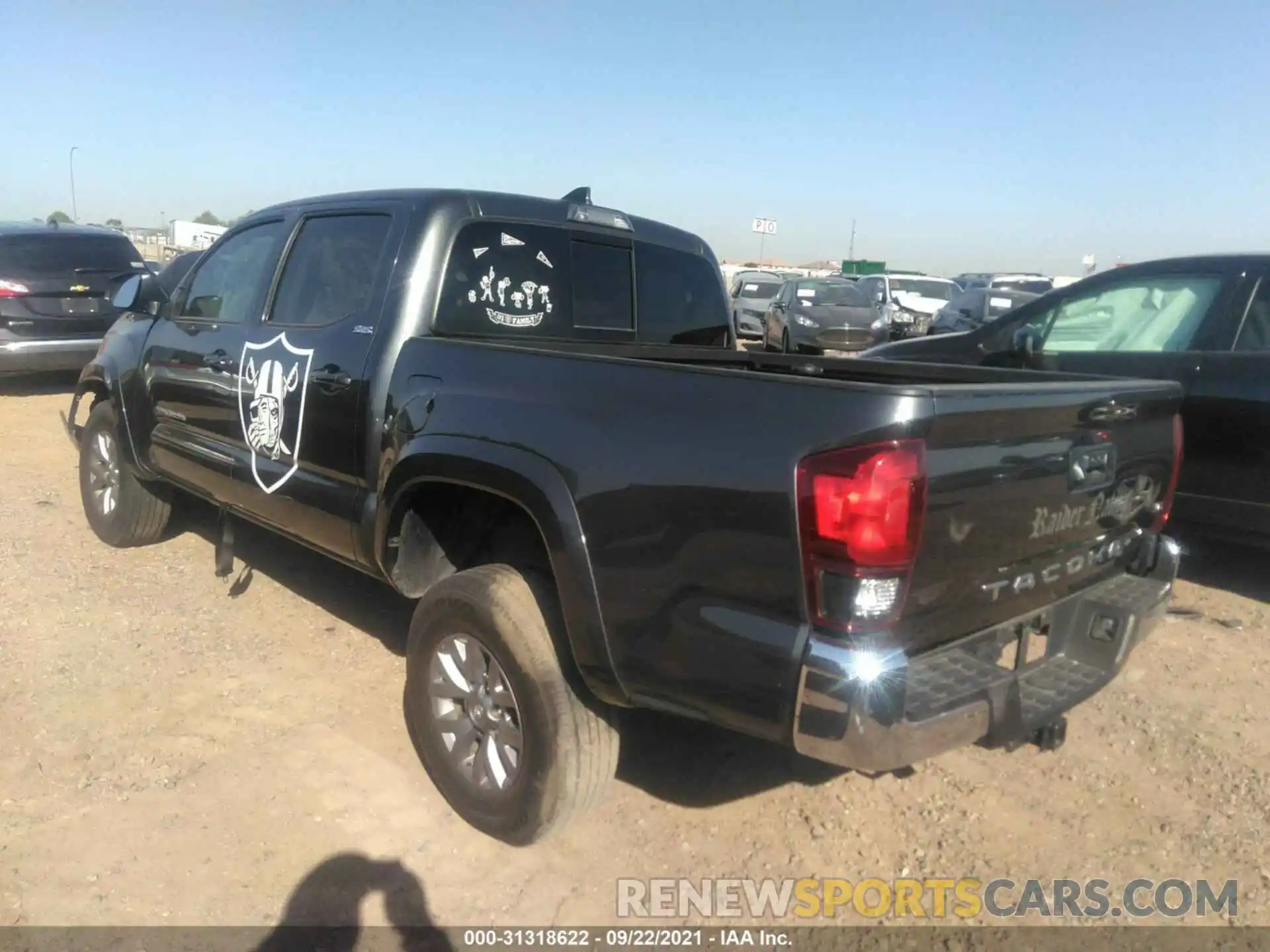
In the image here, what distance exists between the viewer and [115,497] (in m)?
5.41

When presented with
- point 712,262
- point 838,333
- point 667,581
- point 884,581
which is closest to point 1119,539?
point 884,581

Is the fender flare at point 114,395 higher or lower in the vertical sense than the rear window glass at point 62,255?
lower

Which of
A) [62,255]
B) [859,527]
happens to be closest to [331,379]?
[859,527]

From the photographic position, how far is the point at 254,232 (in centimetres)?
432

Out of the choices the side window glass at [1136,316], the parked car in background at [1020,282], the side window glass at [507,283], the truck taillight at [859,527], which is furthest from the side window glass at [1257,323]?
the parked car in background at [1020,282]

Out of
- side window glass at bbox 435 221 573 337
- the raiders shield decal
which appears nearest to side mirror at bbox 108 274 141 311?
the raiders shield decal

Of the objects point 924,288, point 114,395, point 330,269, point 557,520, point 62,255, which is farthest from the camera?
point 924,288

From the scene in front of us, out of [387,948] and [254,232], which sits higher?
[254,232]

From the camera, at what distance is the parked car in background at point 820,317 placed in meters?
15.6

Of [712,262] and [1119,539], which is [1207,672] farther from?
[712,262]

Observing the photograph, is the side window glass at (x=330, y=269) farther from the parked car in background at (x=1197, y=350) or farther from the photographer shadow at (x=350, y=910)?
the parked car in background at (x=1197, y=350)

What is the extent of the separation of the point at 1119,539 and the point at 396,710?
264cm

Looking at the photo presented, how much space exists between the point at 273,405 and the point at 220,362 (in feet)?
1.84

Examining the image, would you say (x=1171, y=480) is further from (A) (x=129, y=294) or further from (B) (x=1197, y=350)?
(A) (x=129, y=294)
